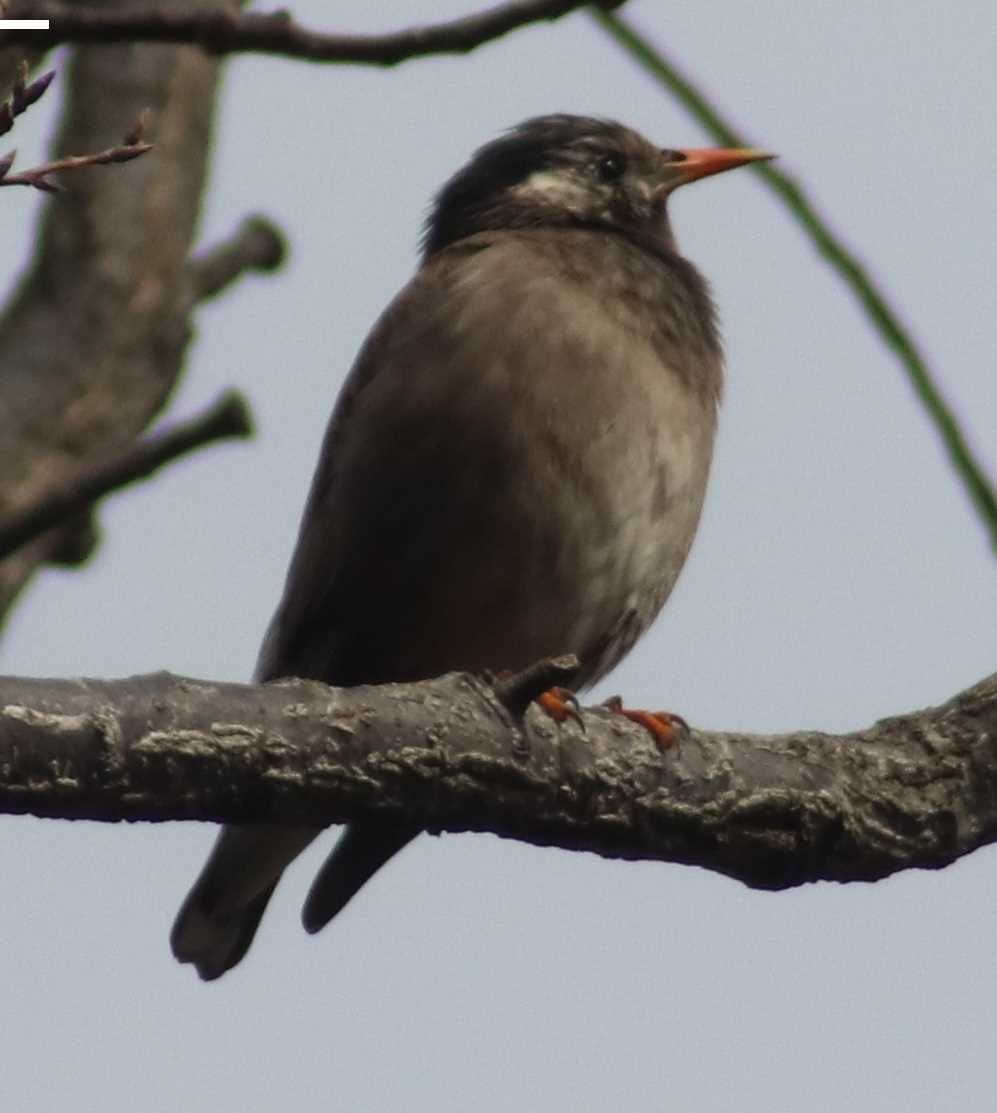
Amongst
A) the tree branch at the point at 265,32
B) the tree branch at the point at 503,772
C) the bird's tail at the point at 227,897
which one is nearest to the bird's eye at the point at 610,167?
the bird's tail at the point at 227,897

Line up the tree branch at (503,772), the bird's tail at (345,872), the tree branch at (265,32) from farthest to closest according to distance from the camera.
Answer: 1. the bird's tail at (345,872)
2. the tree branch at (503,772)
3. the tree branch at (265,32)

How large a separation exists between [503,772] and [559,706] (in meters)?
0.29

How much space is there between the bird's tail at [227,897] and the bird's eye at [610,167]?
1884 millimetres

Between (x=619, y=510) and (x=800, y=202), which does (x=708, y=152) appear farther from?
(x=800, y=202)

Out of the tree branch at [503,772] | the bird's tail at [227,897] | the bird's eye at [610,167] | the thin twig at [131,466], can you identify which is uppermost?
the bird's eye at [610,167]

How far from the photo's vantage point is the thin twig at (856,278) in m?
2.90

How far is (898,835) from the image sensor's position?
391 centimetres

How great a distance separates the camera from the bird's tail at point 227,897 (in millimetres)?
5160

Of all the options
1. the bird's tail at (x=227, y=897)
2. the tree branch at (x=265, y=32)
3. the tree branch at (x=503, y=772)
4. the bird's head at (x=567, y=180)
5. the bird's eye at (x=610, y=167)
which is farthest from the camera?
the bird's eye at (x=610, y=167)

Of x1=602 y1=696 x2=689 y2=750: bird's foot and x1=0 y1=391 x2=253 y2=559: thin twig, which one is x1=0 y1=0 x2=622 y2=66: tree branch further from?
x1=602 y1=696 x2=689 y2=750: bird's foot

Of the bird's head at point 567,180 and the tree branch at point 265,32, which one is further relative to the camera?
the bird's head at point 567,180

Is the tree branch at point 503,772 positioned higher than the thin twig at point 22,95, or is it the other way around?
the thin twig at point 22,95

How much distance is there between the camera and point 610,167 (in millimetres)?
5957

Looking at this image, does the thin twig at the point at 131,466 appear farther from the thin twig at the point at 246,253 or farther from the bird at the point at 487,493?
the thin twig at the point at 246,253
